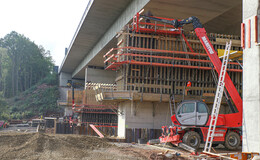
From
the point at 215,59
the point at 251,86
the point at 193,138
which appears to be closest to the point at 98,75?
the point at 215,59

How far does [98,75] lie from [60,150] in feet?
112

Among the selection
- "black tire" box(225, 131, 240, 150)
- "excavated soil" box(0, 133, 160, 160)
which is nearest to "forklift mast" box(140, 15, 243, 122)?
"black tire" box(225, 131, 240, 150)

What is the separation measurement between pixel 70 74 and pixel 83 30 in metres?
44.8

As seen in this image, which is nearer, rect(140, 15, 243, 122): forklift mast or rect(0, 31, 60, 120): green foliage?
rect(140, 15, 243, 122): forklift mast

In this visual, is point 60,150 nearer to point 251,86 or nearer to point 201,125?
point 201,125

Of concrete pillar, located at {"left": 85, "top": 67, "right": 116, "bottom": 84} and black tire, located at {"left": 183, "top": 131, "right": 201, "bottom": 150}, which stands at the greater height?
concrete pillar, located at {"left": 85, "top": 67, "right": 116, "bottom": 84}

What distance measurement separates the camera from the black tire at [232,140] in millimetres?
15539

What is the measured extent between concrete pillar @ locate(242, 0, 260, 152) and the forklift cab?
4457 millimetres

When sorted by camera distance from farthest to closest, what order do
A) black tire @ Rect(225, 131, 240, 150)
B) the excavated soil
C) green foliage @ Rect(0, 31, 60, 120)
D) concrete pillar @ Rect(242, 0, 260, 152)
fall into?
green foliage @ Rect(0, 31, 60, 120) < black tire @ Rect(225, 131, 240, 150) < the excavated soil < concrete pillar @ Rect(242, 0, 260, 152)

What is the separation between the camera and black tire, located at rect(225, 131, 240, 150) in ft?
51.0

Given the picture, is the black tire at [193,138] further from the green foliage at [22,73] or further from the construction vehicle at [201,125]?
the green foliage at [22,73]

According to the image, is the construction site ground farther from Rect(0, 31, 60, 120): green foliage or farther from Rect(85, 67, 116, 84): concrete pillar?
Rect(0, 31, 60, 120): green foliage

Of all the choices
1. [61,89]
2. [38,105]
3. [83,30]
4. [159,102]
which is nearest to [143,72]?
[159,102]

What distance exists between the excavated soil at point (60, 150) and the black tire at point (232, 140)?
4405mm
